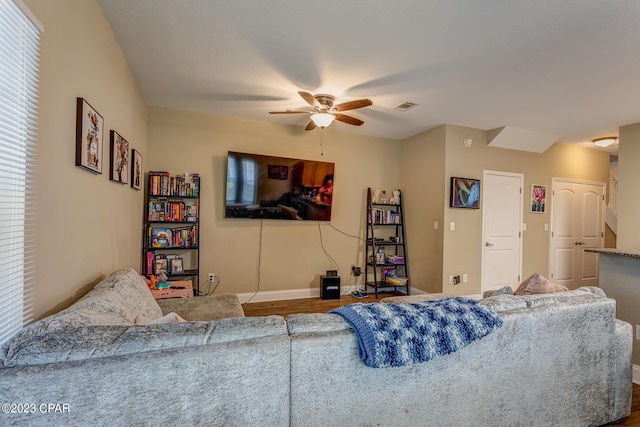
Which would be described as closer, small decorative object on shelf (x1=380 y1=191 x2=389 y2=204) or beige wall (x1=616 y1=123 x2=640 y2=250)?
beige wall (x1=616 y1=123 x2=640 y2=250)

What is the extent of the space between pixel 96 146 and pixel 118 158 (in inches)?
20.9

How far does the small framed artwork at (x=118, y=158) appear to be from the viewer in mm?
2162

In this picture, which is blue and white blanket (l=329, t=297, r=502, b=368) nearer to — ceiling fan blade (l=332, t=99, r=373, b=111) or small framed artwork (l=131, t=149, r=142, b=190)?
ceiling fan blade (l=332, t=99, r=373, b=111)

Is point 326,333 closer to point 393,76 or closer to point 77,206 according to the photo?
point 77,206

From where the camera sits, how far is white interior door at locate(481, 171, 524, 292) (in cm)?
449

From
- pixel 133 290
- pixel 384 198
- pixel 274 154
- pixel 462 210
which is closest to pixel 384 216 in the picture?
pixel 384 198

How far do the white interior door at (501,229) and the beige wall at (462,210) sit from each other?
0.12 meters

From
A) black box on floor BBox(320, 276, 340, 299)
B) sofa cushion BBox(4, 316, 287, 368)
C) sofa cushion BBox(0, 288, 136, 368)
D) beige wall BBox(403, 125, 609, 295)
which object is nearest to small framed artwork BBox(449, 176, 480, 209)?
beige wall BBox(403, 125, 609, 295)

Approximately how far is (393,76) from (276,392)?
2.74m

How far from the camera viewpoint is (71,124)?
59.3 inches

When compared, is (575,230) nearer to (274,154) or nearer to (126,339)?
(274,154)

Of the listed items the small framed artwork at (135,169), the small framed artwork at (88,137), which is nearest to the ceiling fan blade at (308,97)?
the small framed artwork at (88,137)

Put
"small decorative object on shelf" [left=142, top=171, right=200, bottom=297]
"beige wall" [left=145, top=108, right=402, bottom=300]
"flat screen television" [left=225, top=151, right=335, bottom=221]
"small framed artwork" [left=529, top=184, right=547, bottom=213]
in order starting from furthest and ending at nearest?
"small framed artwork" [left=529, top=184, right=547, bottom=213] → "flat screen television" [left=225, top=151, right=335, bottom=221] → "beige wall" [left=145, top=108, right=402, bottom=300] → "small decorative object on shelf" [left=142, top=171, right=200, bottom=297]

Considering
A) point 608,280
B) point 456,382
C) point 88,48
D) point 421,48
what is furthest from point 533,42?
point 88,48
